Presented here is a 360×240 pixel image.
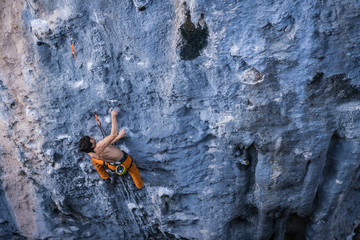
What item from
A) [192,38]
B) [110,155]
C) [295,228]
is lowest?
[295,228]

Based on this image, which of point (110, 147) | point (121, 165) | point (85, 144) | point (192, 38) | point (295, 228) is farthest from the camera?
point (295, 228)

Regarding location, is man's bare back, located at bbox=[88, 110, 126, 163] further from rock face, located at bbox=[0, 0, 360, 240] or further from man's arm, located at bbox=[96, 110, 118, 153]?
rock face, located at bbox=[0, 0, 360, 240]

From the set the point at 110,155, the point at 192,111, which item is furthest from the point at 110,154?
the point at 192,111

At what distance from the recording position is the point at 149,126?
9.35 ft

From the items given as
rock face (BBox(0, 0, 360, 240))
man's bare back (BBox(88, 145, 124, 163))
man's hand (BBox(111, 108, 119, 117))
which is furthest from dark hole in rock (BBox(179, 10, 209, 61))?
man's bare back (BBox(88, 145, 124, 163))

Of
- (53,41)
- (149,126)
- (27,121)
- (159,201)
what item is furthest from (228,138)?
(27,121)

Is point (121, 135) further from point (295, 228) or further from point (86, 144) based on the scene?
point (295, 228)

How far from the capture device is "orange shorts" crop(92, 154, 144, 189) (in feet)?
9.55

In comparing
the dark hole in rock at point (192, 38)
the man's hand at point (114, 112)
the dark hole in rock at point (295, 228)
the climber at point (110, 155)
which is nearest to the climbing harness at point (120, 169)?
the climber at point (110, 155)

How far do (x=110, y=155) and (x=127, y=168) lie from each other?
0.24 meters

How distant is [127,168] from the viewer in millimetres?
2924

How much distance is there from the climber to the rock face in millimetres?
123

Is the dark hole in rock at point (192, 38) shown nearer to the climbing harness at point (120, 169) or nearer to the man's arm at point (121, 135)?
the man's arm at point (121, 135)

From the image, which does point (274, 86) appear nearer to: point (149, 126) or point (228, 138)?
point (228, 138)
